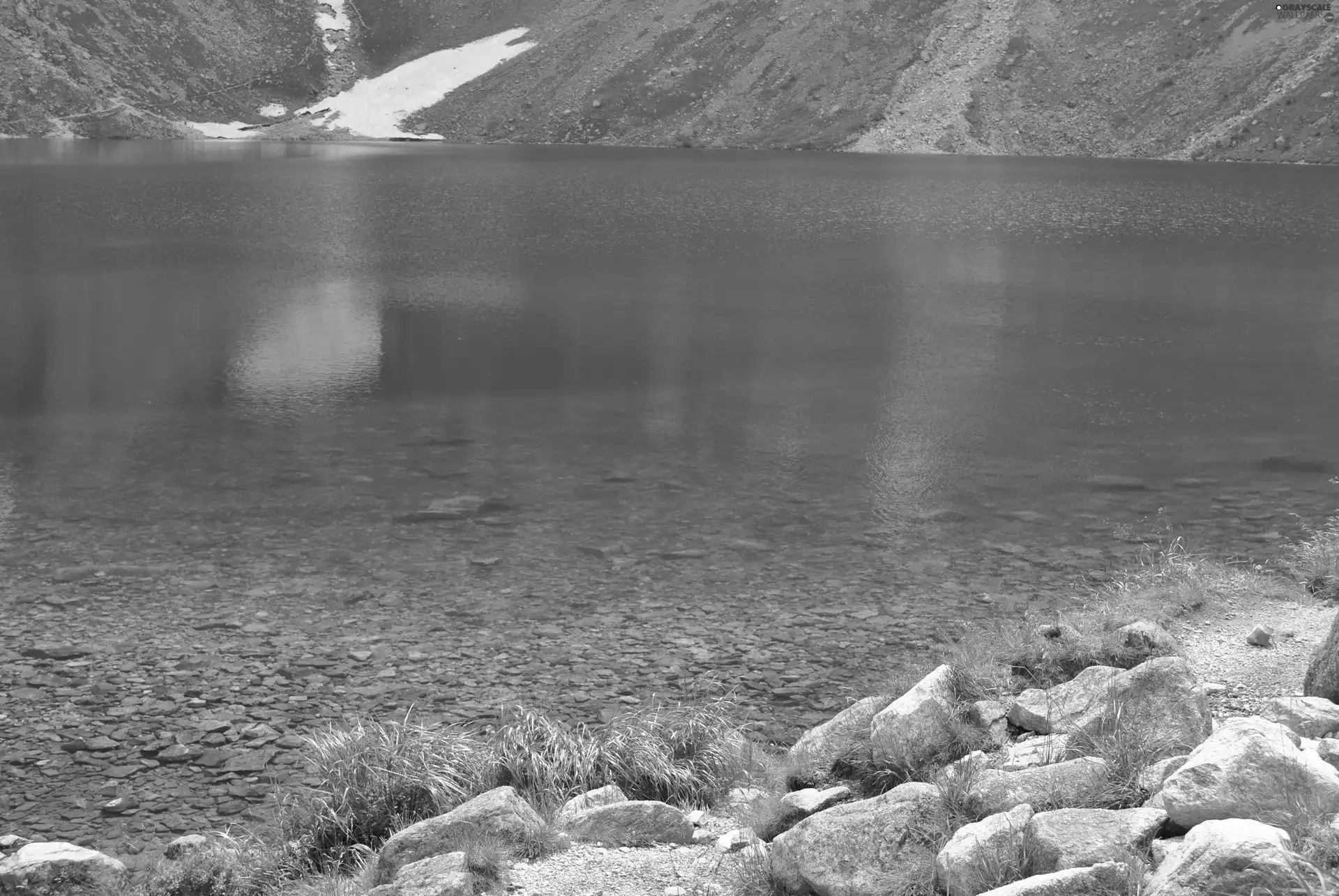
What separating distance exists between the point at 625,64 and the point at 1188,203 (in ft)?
273

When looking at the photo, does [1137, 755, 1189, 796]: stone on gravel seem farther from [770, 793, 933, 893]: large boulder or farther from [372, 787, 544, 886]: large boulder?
[372, 787, 544, 886]: large boulder

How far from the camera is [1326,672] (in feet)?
29.1

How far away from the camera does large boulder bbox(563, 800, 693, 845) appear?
29.2 feet

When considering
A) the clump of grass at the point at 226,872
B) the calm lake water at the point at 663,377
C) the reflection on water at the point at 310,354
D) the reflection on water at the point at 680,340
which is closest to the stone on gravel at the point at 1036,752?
Result: the clump of grass at the point at 226,872

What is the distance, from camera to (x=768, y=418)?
24781mm

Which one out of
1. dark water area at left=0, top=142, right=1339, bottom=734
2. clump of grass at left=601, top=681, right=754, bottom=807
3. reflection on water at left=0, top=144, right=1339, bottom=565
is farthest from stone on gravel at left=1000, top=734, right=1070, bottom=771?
reflection on water at left=0, top=144, right=1339, bottom=565

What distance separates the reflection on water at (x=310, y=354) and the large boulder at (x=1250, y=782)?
828 inches

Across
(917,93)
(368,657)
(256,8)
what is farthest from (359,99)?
(368,657)

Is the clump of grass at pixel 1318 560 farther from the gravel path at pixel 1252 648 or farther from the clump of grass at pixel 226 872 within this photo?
the clump of grass at pixel 226 872

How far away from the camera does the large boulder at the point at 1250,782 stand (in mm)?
6320

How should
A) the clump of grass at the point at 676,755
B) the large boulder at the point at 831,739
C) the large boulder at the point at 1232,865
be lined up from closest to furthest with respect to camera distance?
the large boulder at the point at 1232,865
the large boulder at the point at 831,739
the clump of grass at the point at 676,755

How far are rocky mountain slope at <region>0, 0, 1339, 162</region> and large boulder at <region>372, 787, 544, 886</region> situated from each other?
331 ft

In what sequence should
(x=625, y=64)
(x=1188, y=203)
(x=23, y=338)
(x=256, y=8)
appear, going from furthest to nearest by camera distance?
(x=256, y=8)
(x=625, y=64)
(x=1188, y=203)
(x=23, y=338)

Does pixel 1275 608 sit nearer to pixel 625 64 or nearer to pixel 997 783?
pixel 997 783
